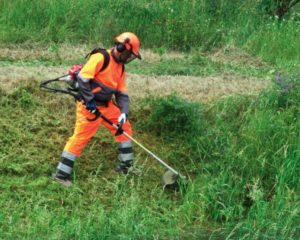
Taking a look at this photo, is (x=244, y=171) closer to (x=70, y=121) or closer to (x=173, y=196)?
(x=173, y=196)

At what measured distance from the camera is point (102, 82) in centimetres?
704

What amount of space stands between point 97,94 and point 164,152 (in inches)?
50.0

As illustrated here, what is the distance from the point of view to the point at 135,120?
8.22 meters

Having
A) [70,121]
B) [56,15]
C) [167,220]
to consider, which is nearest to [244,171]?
[167,220]

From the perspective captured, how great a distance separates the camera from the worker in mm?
6840

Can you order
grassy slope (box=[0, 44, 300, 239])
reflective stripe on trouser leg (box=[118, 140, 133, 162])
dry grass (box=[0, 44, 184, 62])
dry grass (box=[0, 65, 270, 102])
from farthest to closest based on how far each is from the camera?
dry grass (box=[0, 44, 184, 62])
dry grass (box=[0, 65, 270, 102])
reflective stripe on trouser leg (box=[118, 140, 133, 162])
grassy slope (box=[0, 44, 300, 239])

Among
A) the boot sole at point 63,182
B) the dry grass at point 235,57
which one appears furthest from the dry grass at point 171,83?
the boot sole at point 63,182

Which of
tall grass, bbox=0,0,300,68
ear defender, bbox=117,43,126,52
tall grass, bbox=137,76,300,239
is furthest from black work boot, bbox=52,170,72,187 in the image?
tall grass, bbox=0,0,300,68

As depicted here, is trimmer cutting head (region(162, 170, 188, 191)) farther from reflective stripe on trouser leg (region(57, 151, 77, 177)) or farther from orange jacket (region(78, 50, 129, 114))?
reflective stripe on trouser leg (region(57, 151, 77, 177))

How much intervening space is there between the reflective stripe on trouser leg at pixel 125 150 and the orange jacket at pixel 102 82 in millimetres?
376

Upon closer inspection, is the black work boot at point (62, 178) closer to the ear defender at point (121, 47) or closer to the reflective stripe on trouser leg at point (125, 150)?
the reflective stripe on trouser leg at point (125, 150)

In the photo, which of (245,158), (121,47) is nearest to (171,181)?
(245,158)

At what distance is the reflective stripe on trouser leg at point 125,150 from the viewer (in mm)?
7266

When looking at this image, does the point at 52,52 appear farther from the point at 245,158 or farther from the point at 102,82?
the point at 245,158
